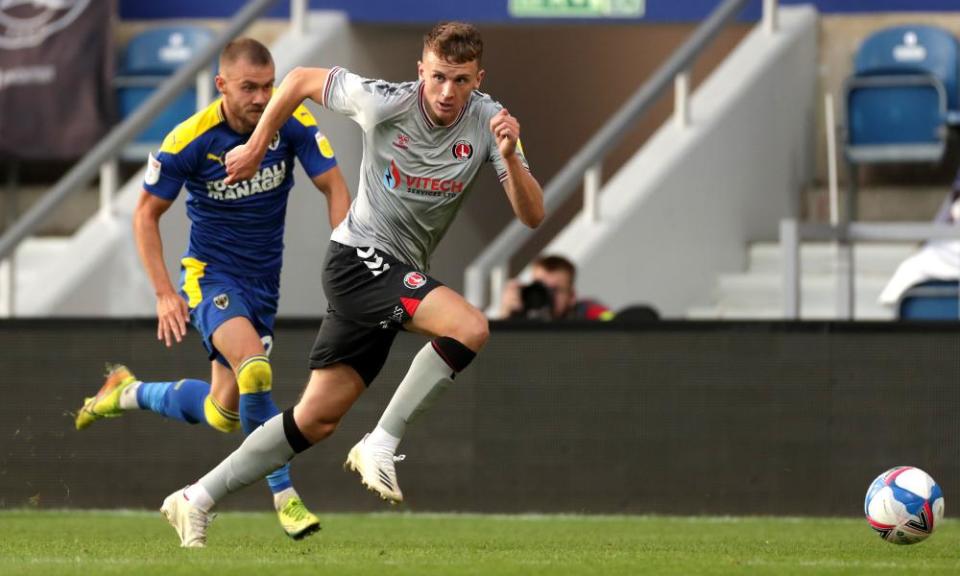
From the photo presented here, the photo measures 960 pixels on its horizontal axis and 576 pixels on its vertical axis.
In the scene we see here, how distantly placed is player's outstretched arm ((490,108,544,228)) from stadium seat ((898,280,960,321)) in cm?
555

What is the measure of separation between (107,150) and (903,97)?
5.58 meters

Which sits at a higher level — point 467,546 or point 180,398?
point 180,398

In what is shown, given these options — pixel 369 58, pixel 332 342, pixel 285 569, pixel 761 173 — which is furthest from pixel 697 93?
pixel 285 569

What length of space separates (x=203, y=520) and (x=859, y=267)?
732 centimetres

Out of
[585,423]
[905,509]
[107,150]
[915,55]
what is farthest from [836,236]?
[107,150]

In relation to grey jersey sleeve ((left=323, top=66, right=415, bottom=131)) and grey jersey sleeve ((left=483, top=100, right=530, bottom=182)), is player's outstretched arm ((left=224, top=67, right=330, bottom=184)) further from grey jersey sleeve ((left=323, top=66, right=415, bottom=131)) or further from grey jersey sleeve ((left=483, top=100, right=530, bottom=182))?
grey jersey sleeve ((left=483, top=100, right=530, bottom=182))

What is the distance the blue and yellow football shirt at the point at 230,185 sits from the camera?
8.83 metres

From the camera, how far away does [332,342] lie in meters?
7.73

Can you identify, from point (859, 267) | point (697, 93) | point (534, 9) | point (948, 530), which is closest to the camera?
point (948, 530)

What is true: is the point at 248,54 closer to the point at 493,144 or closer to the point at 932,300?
the point at 493,144

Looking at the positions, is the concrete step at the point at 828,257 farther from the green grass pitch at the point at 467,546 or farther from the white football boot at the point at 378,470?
the white football boot at the point at 378,470

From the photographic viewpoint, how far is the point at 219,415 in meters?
9.23

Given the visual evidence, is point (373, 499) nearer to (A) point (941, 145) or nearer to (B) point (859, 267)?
(B) point (859, 267)

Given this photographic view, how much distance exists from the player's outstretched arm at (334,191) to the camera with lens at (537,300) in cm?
356
